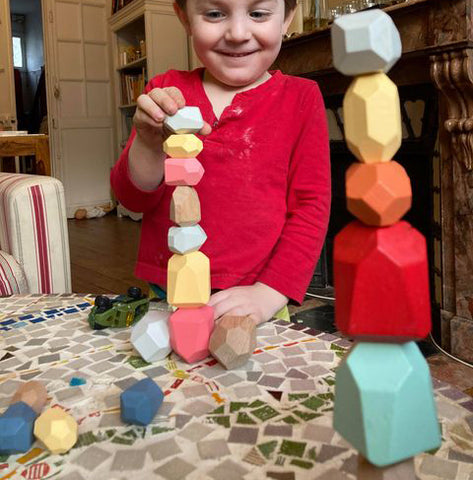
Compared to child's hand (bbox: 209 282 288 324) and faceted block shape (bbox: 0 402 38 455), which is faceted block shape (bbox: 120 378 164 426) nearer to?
faceted block shape (bbox: 0 402 38 455)

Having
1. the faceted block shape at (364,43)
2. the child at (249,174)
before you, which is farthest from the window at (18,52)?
the faceted block shape at (364,43)

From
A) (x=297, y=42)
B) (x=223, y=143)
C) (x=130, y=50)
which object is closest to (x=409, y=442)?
(x=223, y=143)

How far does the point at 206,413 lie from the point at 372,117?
0.97 ft

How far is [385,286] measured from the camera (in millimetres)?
250

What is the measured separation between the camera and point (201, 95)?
0.88 m

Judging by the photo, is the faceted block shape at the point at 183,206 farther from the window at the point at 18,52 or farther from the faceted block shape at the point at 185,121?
the window at the point at 18,52

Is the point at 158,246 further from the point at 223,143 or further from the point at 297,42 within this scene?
the point at 297,42

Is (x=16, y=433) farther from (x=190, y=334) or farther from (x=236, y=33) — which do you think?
(x=236, y=33)

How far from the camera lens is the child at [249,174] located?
78cm

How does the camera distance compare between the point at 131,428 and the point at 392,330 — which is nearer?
the point at 392,330

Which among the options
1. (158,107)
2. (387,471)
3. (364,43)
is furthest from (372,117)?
(158,107)

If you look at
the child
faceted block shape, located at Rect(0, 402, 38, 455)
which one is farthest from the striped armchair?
faceted block shape, located at Rect(0, 402, 38, 455)

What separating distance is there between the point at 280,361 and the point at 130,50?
5067 mm

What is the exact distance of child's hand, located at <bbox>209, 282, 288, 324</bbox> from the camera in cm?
65
